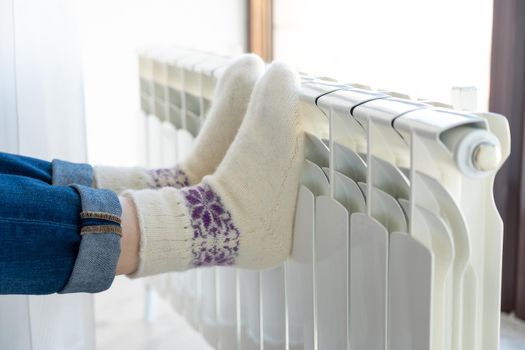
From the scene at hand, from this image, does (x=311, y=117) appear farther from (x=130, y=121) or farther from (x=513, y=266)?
(x=130, y=121)

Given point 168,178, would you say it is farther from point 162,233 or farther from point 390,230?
point 390,230

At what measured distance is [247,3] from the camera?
195 cm

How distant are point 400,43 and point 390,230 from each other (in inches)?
34.5

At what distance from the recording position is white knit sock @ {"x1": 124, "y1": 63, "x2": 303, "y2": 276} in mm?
816

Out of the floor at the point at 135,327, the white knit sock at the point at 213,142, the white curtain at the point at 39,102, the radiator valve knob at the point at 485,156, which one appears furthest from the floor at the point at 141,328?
the radiator valve knob at the point at 485,156

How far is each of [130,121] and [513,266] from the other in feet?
3.07

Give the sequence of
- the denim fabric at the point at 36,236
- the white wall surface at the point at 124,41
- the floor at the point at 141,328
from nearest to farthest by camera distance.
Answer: the denim fabric at the point at 36,236 → the floor at the point at 141,328 → the white wall surface at the point at 124,41

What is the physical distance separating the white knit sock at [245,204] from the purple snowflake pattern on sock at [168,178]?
0.51ft

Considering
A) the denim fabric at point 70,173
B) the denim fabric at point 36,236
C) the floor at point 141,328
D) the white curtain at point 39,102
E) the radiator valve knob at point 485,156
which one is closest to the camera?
the radiator valve knob at point 485,156

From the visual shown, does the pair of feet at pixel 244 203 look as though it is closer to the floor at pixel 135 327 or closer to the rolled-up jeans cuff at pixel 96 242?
the rolled-up jeans cuff at pixel 96 242

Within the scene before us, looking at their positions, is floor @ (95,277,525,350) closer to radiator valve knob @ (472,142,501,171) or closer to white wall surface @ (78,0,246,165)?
white wall surface @ (78,0,246,165)

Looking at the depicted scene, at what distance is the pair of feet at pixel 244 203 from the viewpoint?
816 millimetres

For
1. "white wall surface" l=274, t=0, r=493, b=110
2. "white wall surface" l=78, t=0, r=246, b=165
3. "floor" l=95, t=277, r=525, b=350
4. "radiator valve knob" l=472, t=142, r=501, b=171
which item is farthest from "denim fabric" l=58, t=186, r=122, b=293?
"white wall surface" l=78, t=0, r=246, b=165

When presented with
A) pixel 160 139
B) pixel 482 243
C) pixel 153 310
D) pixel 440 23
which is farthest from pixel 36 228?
pixel 440 23
